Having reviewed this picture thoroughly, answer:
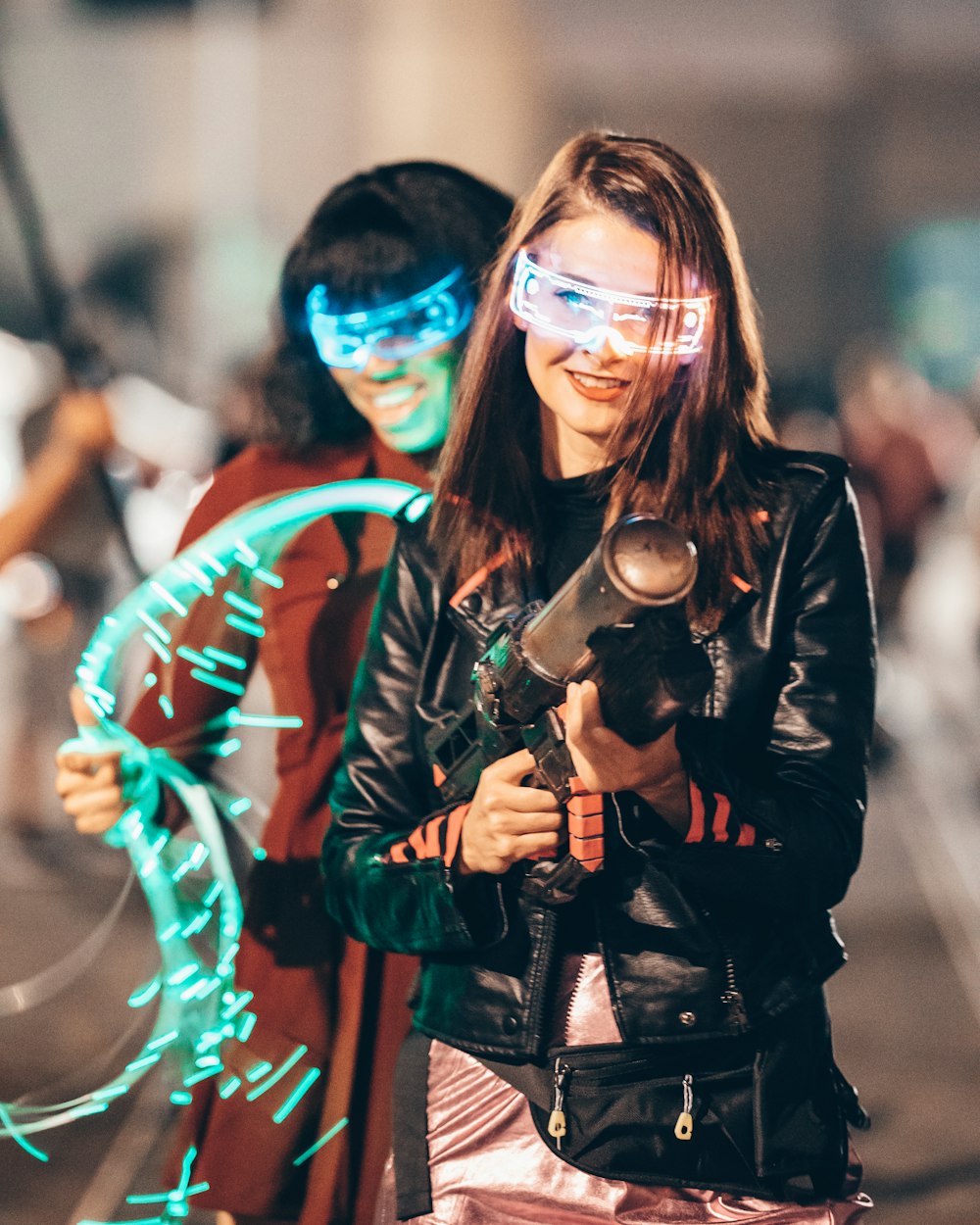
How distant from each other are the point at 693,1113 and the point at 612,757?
491 millimetres

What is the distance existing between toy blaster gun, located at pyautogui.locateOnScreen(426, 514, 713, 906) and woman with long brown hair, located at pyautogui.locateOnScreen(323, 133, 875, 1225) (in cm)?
1

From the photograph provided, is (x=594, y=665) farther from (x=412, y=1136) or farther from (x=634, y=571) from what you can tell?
(x=412, y=1136)

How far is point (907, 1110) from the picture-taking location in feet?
17.2

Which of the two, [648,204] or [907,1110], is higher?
[648,204]

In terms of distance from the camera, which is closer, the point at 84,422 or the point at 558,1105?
the point at 558,1105

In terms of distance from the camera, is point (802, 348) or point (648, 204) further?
point (802, 348)

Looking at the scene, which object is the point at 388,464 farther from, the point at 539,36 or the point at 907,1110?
the point at 539,36

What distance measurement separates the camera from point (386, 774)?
2061mm

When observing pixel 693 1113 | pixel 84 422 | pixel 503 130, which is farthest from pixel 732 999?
pixel 503 130

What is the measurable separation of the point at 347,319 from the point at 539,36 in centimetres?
3073

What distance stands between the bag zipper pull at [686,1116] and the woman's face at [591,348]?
69 cm

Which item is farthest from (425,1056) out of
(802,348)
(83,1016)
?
(802,348)

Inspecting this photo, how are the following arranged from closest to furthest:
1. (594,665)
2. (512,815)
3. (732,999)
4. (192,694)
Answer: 1. (594,665)
2. (512,815)
3. (732,999)
4. (192,694)

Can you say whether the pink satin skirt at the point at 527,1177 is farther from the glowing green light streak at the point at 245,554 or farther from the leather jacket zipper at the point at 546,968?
the glowing green light streak at the point at 245,554
